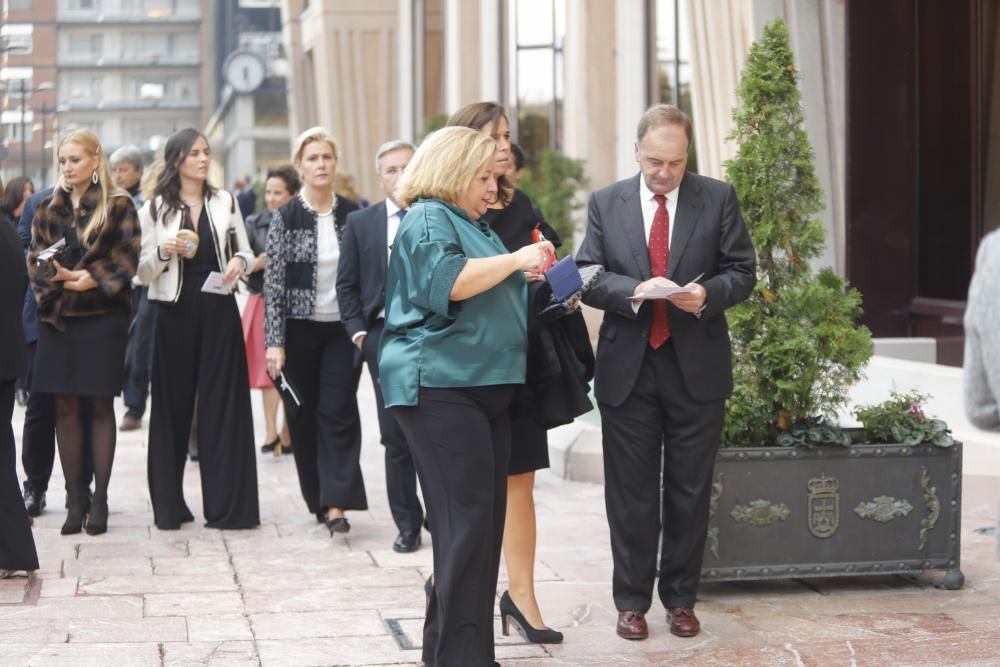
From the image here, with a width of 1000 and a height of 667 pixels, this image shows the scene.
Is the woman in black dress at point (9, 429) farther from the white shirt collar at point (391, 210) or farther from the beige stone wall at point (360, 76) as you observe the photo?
the beige stone wall at point (360, 76)

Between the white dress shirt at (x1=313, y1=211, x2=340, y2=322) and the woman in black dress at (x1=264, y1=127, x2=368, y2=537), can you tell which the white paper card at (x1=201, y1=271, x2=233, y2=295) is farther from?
the white dress shirt at (x1=313, y1=211, x2=340, y2=322)

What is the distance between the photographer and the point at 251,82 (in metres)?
56.3

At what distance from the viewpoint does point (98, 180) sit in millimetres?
7395

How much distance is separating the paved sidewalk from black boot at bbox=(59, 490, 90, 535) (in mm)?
96

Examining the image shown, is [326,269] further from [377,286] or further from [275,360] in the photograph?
Result: [377,286]

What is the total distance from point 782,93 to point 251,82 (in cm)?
5203

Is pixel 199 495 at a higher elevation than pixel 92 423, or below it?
below

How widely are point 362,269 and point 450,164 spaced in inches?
93.1

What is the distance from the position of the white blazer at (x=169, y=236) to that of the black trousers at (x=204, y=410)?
0.24 feet

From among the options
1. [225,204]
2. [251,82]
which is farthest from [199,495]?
[251,82]

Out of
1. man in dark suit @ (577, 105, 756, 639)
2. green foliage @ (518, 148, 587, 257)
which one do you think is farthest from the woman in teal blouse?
green foliage @ (518, 148, 587, 257)

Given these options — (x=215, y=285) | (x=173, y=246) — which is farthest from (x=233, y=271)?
(x=173, y=246)

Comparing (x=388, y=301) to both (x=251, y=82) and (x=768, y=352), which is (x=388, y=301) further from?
(x=251, y=82)

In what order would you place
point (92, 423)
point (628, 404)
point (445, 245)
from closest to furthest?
1. point (445, 245)
2. point (628, 404)
3. point (92, 423)
